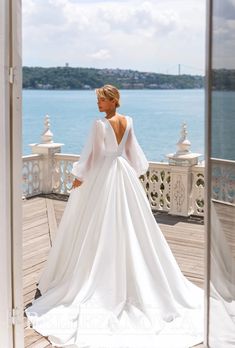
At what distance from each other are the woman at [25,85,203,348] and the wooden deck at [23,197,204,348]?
0.79 feet

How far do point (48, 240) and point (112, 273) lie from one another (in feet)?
6.93

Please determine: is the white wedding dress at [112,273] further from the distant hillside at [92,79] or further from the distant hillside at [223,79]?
the distant hillside at [92,79]

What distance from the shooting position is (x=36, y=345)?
282 centimetres

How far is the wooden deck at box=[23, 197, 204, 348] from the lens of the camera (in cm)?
393

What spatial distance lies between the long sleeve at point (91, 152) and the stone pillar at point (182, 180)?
297 cm

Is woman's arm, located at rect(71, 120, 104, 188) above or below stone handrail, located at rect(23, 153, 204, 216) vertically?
above

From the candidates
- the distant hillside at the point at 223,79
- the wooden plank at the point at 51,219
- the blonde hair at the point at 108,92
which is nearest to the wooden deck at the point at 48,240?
the wooden plank at the point at 51,219

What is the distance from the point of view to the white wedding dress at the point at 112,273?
2992mm

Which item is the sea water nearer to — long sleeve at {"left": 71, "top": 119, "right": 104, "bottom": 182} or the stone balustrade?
the stone balustrade

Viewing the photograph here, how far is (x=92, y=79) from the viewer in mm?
26453

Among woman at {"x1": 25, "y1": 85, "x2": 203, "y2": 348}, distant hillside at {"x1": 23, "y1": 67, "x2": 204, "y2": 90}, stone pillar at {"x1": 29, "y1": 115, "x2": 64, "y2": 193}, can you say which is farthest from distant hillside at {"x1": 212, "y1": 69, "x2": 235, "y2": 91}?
distant hillside at {"x1": 23, "y1": 67, "x2": 204, "y2": 90}

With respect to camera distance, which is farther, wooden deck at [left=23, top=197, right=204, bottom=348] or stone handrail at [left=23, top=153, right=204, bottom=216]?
stone handrail at [left=23, top=153, right=204, bottom=216]

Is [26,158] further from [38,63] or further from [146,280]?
[38,63]

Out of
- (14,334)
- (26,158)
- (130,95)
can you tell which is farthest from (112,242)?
(130,95)
